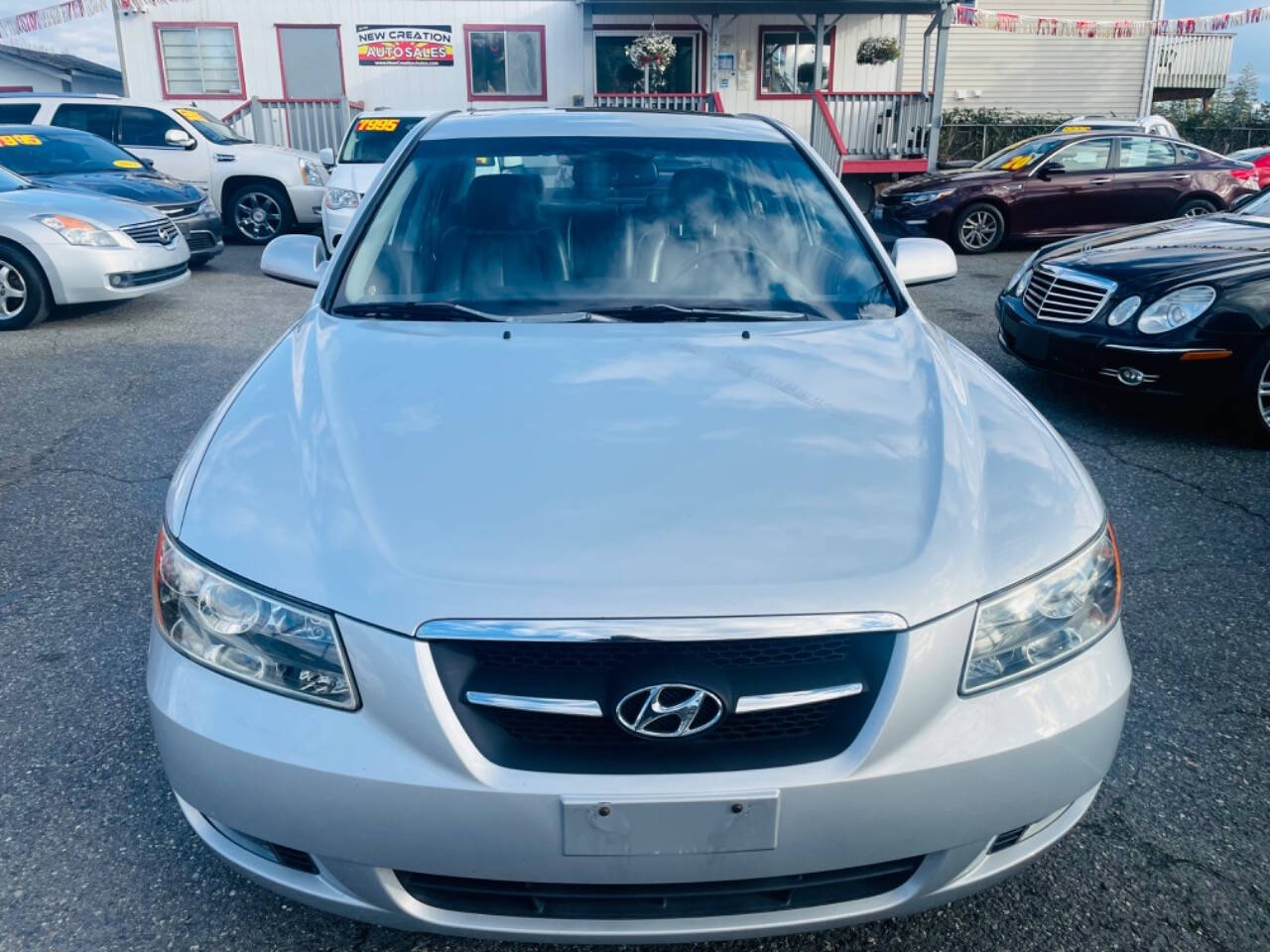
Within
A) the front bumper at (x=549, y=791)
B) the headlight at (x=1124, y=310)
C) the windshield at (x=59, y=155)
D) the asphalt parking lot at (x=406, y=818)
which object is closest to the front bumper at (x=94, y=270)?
the asphalt parking lot at (x=406, y=818)

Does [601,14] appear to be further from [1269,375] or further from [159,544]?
[159,544]

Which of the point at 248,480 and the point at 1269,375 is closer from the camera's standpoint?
the point at 248,480

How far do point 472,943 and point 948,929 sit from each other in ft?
3.13

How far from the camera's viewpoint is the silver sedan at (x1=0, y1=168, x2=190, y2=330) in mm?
7809

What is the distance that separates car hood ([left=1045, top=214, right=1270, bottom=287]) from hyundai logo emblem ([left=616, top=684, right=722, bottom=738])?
4.71 m

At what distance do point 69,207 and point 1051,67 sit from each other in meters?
21.7

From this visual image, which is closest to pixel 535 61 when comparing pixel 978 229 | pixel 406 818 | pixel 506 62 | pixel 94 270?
pixel 506 62

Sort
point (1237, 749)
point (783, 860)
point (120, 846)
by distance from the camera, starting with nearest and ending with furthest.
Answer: point (783, 860) → point (120, 846) → point (1237, 749)

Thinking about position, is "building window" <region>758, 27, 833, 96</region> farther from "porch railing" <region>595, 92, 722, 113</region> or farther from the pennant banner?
the pennant banner

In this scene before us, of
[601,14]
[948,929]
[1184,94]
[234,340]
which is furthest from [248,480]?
[1184,94]

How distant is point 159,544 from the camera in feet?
6.64

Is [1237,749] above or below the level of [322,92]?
below

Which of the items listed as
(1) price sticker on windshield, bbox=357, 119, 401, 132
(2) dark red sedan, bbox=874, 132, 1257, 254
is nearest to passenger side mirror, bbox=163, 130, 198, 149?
(1) price sticker on windshield, bbox=357, 119, 401, 132

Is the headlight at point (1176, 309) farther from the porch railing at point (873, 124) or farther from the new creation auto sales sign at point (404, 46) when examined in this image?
the new creation auto sales sign at point (404, 46)
